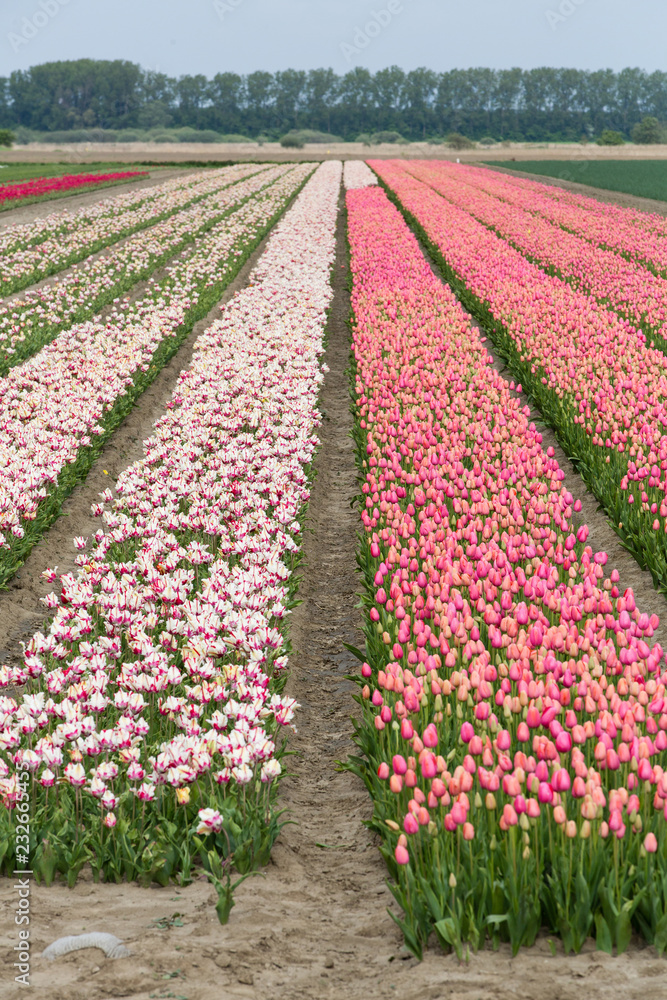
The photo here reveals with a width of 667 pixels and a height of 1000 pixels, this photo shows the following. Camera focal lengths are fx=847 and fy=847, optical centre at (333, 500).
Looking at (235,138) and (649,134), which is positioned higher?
(649,134)

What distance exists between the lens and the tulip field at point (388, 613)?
13.1 ft

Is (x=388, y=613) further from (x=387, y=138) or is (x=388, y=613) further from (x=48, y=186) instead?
(x=387, y=138)

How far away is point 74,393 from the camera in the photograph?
12188 mm

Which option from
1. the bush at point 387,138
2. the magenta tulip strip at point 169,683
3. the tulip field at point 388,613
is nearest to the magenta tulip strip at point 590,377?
the tulip field at point 388,613

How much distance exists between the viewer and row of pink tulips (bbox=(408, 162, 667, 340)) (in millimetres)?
17531

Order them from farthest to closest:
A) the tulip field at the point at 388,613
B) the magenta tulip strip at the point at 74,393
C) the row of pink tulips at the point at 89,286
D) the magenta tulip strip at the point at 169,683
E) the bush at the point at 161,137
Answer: the bush at the point at 161,137 < the row of pink tulips at the point at 89,286 < the magenta tulip strip at the point at 74,393 < the magenta tulip strip at the point at 169,683 < the tulip field at the point at 388,613

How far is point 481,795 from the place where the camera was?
4254 mm

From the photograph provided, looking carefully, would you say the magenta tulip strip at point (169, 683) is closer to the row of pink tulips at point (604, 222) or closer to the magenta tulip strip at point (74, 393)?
the magenta tulip strip at point (74, 393)

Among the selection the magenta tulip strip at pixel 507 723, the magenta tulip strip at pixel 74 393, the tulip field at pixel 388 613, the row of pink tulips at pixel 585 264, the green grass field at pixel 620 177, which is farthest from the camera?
the green grass field at pixel 620 177

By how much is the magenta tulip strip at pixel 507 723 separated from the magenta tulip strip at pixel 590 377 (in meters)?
1.04

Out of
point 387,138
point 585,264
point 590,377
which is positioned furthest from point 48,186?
point 387,138

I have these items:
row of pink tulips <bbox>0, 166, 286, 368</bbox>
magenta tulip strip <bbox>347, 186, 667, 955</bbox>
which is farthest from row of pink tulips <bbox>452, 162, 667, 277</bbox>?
magenta tulip strip <bbox>347, 186, 667, 955</bbox>

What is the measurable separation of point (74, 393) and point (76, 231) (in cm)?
2060

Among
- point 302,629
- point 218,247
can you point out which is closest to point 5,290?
point 218,247
